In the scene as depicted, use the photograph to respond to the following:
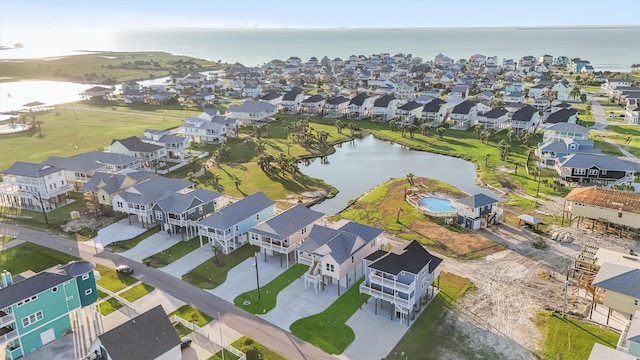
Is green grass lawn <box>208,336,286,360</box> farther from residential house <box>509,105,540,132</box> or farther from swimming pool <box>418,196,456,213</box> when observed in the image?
residential house <box>509,105,540,132</box>

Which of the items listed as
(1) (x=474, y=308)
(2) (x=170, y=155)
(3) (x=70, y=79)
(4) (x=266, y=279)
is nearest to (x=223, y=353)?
(4) (x=266, y=279)

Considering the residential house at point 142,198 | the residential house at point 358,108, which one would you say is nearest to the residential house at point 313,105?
the residential house at point 358,108

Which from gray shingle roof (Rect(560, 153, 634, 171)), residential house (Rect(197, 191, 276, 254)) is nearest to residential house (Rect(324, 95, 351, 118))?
gray shingle roof (Rect(560, 153, 634, 171))

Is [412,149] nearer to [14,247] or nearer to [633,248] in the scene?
[633,248]

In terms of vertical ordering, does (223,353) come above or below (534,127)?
below

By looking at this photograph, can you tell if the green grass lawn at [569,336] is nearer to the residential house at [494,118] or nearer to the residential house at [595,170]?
the residential house at [595,170]
